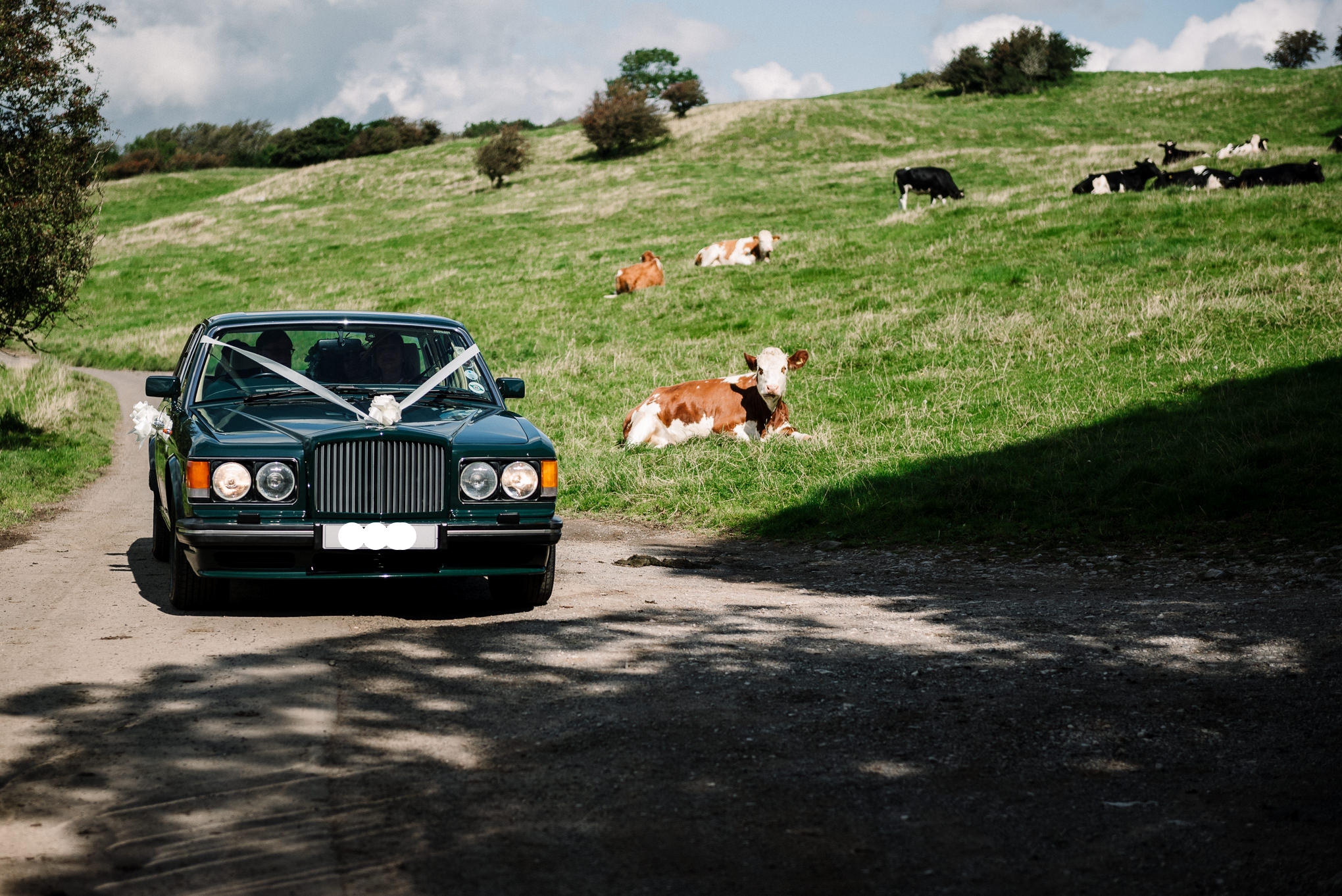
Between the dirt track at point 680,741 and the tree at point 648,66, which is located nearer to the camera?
the dirt track at point 680,741

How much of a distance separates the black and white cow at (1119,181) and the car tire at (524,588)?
24.2m

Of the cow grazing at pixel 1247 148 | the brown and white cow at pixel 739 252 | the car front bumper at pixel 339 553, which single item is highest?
the cow grazing at pixel 1247 148

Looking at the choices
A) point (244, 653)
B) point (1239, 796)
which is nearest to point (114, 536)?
point (244, 653)

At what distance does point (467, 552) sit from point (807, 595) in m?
2.35

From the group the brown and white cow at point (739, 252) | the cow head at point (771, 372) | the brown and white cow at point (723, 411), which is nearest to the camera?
the cow head at point (771, 372)

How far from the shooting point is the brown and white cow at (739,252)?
87.2ft

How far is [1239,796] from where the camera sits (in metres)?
3.84

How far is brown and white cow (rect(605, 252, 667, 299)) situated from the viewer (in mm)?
25359

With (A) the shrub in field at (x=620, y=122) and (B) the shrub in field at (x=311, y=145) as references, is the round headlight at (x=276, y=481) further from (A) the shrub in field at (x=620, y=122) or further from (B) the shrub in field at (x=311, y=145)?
(B) the shrub in field at (x=311, y=145)

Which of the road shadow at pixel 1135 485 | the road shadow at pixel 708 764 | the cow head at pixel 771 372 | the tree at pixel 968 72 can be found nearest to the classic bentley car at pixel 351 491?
the road shadow at pixel 708 764

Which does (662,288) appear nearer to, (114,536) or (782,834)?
(114,536)

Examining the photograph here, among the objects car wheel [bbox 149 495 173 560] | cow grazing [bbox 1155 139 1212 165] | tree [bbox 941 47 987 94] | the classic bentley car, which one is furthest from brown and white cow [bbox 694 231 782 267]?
tree [bbox 941 47 987 94]

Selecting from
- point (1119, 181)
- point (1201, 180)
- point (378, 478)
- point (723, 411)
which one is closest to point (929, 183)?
point (1119, 181)

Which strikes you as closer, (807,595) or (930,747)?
(930,747)
